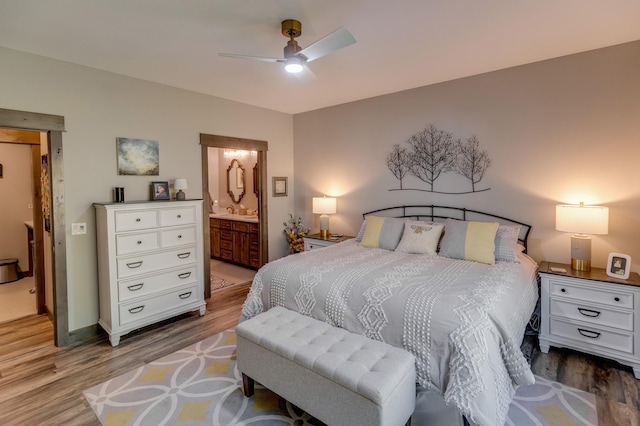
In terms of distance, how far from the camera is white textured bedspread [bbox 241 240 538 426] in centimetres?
180

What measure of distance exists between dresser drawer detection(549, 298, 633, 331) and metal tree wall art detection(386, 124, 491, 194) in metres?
1.40

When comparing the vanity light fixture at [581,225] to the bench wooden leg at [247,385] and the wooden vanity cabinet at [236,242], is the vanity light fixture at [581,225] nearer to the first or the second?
the bench wooden leg at [247,385]

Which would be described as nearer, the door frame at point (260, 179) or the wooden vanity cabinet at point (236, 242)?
the door frame at point (260, 179)

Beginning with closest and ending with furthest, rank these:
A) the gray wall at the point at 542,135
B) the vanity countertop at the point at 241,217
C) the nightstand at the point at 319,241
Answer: the gray wall at the point at 542,135, the nightstand at the point at 319,241, the vanity countertop at the point at 241,217

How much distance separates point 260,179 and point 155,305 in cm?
241

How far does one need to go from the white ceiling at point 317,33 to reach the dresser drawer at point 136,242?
5.69 feet

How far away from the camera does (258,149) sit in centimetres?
504

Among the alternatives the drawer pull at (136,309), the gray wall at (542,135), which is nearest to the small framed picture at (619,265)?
the gray wall at (542,135)

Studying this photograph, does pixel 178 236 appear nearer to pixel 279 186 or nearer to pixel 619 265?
pixel 279 186

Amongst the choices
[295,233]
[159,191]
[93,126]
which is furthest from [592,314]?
[93,126]

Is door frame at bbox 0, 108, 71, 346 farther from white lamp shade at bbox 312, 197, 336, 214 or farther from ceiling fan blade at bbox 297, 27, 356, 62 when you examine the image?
white lamp shade at bbox 312, 197, 336, 214

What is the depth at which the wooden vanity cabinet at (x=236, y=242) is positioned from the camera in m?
5.64

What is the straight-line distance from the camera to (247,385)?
238 cm

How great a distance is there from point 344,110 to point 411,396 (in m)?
4.00
